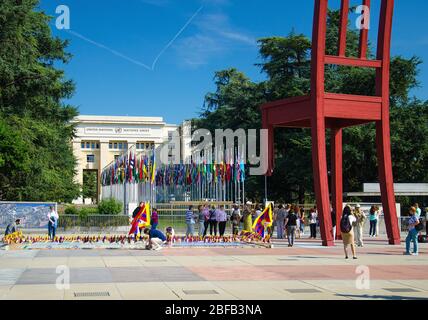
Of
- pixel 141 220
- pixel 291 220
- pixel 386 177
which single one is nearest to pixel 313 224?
pixel 386 177

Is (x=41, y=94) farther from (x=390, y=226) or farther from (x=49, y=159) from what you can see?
(x=390, y=226)

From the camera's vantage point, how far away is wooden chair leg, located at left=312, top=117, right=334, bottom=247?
2438 centimetres

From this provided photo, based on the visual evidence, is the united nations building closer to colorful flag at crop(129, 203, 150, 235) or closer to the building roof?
the building roof

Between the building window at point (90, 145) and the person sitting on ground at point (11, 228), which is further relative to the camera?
the building window at point (90, 145)

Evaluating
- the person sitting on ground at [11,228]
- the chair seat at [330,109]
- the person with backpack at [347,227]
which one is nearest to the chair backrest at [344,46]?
the chair seat at [330,109]

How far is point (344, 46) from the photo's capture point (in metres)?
25.3

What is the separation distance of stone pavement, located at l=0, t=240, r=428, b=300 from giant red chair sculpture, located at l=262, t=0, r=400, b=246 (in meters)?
3.40

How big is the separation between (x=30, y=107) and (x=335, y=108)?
29.2 m

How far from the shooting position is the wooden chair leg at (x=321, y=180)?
2438 cm

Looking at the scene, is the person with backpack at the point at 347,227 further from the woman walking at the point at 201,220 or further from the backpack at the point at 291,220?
the woman walking at the point at 201,220

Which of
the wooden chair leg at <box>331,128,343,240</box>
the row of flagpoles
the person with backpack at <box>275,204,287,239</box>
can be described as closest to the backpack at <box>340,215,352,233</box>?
the wooden chair leg at <box>331,128,343,240</box>

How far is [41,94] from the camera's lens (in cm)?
4697

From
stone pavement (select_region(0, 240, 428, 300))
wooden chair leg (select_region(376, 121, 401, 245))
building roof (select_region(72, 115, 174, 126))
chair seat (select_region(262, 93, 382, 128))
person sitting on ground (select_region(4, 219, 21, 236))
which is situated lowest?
stone pavement (select_region(0, 240, 428, 300))
